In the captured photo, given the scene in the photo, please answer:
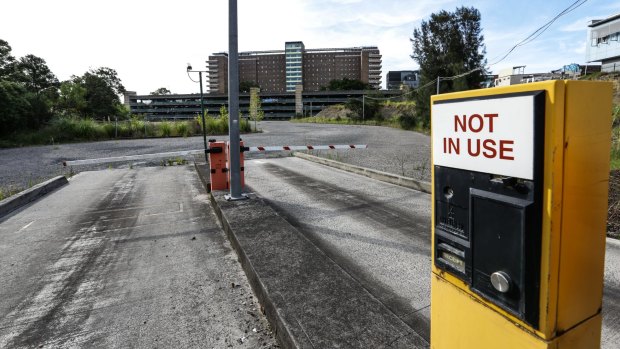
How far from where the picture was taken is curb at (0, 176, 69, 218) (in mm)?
7018

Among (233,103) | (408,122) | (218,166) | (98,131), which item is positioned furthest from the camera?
(408,122)

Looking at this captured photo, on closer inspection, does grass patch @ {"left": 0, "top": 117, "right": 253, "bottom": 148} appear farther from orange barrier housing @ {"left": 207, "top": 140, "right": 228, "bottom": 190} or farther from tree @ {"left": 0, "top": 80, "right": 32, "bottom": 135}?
orange barrier housing @ {"left": 207, "top": 140, "right": 228, "bottom": 190}

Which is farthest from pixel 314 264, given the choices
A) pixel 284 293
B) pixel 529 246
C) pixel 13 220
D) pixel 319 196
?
pixel 13 220

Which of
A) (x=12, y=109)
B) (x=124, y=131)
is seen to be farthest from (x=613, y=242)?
(x=12, y=109)

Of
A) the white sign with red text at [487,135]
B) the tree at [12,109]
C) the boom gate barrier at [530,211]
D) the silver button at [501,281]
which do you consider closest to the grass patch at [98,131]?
the tree at [12,109]

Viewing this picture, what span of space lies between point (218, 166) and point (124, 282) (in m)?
3.83

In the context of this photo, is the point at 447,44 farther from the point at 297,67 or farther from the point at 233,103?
the point at 297,67

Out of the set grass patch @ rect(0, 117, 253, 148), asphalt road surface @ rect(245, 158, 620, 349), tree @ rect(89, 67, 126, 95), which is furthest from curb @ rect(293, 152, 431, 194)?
tree @ rect(89, 67, 126, 95)

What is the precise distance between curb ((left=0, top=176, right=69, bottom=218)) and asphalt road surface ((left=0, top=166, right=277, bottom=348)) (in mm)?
301

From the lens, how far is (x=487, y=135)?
4.68 feet

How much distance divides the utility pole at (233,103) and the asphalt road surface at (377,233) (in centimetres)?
98

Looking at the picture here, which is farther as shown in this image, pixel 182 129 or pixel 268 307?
pixel 182 129

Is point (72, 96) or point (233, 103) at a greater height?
point (72, 96)

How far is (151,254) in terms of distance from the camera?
4605 mm
